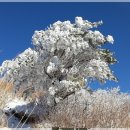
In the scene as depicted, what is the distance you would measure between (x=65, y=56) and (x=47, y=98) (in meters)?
2.53

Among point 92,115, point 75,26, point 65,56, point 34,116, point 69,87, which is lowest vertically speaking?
point 92,115

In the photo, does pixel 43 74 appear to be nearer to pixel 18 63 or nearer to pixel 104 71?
pixel 18 63

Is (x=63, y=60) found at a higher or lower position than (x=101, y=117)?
higher

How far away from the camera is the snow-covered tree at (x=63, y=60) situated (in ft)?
75.1

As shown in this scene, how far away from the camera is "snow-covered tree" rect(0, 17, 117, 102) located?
75.1 feet

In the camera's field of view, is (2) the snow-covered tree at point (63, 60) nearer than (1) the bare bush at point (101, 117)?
No

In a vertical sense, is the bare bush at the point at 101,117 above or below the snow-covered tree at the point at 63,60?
below

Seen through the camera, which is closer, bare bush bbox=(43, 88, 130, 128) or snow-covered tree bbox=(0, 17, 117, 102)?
bare bush bbox=(43, 88, 130, 128)

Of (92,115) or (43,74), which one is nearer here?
(92,115)

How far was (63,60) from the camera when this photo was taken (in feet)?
76.8

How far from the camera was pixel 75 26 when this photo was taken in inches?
939

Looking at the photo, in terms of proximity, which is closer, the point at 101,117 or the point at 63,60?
the point at 101,117

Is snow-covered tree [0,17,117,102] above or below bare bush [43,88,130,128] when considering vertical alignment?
above

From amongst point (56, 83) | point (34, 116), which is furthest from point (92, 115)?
point (56, 83)
